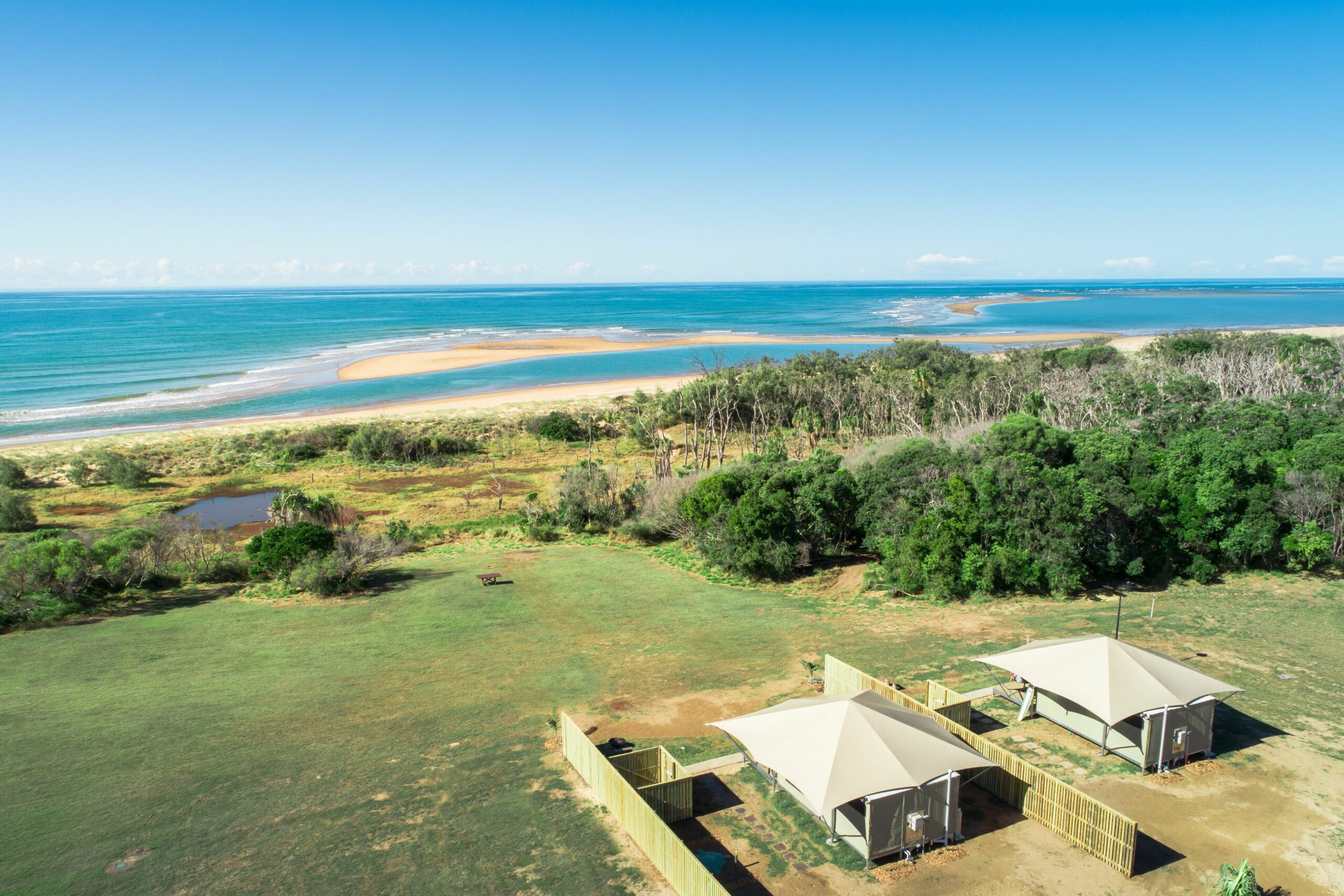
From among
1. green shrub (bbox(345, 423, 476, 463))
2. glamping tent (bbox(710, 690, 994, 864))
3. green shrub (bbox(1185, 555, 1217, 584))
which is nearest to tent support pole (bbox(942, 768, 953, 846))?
glamping tent (bbox(710, 690, 994, 864))

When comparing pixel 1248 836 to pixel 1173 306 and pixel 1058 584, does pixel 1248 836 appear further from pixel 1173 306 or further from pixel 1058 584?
pixel 1173 306

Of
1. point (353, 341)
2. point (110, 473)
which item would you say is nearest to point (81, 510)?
point (110, 473)

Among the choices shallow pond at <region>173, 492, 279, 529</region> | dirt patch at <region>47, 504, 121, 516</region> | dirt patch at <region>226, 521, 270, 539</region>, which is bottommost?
shallow pond at <region>173, 492, 279, 529</region>

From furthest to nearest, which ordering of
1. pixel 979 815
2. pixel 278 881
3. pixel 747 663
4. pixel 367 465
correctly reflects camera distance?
pixel 367 465 → pixel 747 663 → pixel 979 815 → pixel 278 881

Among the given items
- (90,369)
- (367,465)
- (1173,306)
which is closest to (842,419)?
(367,465)

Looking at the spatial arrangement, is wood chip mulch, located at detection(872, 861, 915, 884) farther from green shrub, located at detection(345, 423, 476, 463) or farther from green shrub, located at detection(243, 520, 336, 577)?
green shrub, located at detection(345, 423, 476, 463)

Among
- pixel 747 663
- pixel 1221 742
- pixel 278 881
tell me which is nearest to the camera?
pixel 278 881
